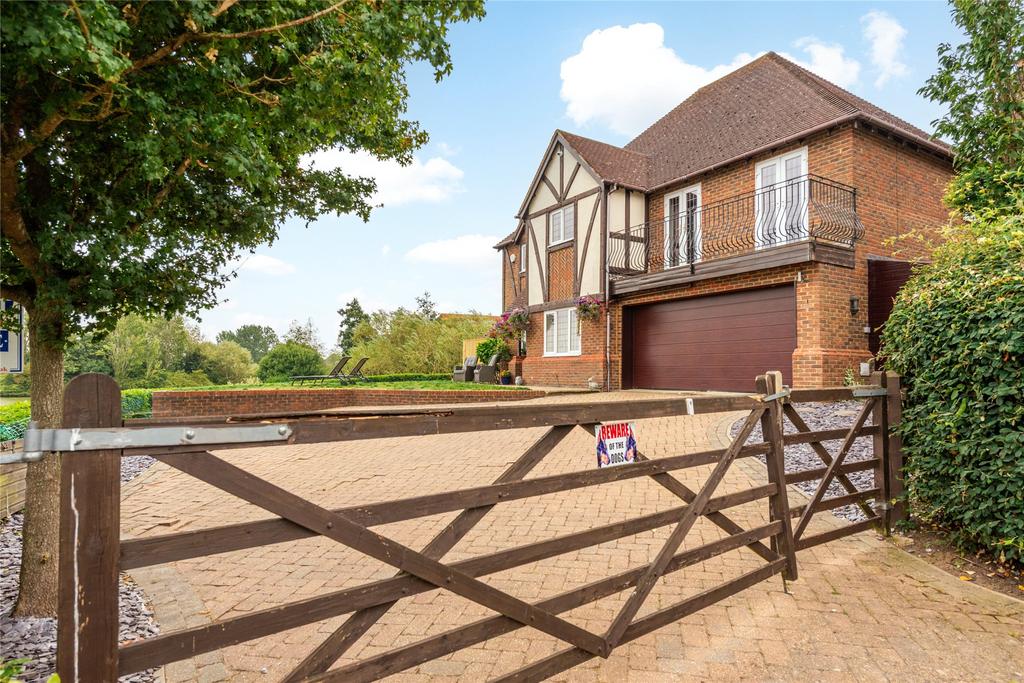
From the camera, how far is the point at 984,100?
8500 millimetres

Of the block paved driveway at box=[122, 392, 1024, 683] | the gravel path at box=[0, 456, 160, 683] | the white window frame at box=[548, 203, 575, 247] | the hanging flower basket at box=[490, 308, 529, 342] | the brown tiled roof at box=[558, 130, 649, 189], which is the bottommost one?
the gravel path at box=[0, 456, 160, 683]

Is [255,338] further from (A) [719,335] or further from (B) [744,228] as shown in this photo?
(B) [744,228]

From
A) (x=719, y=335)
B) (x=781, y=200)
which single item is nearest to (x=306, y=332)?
(x=719, y=335)

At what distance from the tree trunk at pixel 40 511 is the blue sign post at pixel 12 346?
466 millimetres

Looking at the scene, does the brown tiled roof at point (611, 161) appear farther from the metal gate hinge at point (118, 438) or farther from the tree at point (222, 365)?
the tree at point (222, 365)

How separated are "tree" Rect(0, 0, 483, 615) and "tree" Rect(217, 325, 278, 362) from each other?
89105mm

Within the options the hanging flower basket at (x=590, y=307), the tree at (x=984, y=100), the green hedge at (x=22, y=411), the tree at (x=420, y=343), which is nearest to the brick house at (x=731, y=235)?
the hanging flower basket at (x=590, y=307)

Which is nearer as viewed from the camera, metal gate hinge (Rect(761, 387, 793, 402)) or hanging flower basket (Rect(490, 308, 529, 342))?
metal gate hinge (Rect(761, 387, 793, 402))

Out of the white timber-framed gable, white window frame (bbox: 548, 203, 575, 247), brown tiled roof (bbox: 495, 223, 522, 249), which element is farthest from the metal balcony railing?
brown tiled roof (bbox: 495, 223, 522, 249)

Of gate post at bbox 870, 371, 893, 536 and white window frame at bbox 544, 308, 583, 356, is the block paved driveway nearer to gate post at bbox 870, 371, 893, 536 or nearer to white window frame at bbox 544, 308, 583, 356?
gate post at bbox 870, 371, 893, 536

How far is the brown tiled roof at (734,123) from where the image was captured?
12102mm

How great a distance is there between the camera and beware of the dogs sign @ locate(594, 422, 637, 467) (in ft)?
8.90

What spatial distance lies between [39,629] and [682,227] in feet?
46.2

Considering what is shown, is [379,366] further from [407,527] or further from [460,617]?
[460,617]
